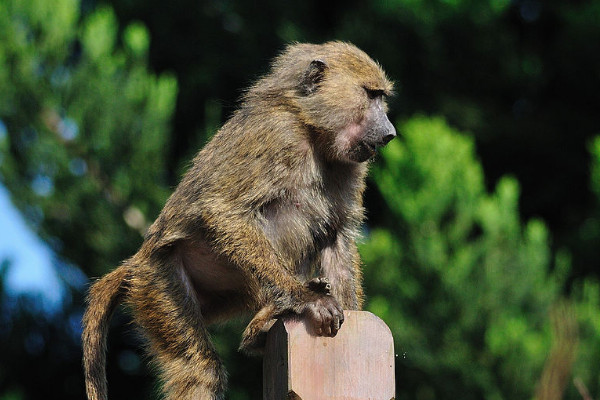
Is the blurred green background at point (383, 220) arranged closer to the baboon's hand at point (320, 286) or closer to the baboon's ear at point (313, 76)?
the baboon's ear at point (313, 76)

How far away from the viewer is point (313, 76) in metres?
4.50

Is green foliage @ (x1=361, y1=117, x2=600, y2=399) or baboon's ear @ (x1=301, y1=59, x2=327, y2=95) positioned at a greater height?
baboon's ear @ (x1=301, y1=59, x2=327, y2=95)

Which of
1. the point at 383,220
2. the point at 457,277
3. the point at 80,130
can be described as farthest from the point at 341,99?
the point at 383,220

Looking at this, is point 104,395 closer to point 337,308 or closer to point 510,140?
point 337,308

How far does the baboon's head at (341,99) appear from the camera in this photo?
4.36 m

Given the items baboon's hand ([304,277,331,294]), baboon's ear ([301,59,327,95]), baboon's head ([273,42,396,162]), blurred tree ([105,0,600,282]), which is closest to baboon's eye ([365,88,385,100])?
baboon's head ([273,42,396,162])

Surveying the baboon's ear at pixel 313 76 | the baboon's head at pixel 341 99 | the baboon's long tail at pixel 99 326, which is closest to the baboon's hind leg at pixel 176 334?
the baboon's long tail at pixel 99 326

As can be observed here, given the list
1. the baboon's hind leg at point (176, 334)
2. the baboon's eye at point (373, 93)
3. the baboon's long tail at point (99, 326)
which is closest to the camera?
the baboon's hind leg at point (176, 334)

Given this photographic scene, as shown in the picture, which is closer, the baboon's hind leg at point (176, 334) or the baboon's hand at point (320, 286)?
the baboon's hand at point (320, 286)

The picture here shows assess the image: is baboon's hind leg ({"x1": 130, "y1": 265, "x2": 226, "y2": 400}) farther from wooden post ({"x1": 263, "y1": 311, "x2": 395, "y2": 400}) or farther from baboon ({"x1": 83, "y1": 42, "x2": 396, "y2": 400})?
wooden post ({"x1": 263, "y1": 311, "x2": 395, "y2": 400})

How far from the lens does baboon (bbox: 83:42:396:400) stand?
3.88 meters

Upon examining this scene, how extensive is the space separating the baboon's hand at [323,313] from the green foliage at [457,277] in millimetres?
4642

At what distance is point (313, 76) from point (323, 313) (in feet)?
5.48

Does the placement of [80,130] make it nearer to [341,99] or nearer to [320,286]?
[341,99]
